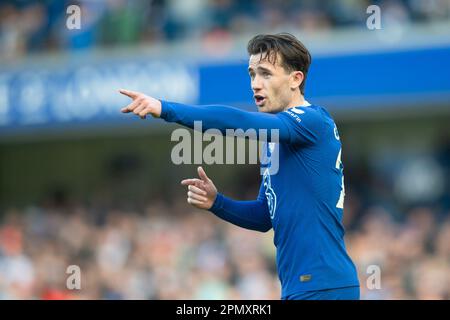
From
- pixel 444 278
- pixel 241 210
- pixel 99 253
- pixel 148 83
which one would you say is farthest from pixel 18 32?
pixel 241 210

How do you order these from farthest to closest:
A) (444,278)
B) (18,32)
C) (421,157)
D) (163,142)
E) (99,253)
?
(163,142) < (18,32) < (421,157) < (99,253) < (444,278)

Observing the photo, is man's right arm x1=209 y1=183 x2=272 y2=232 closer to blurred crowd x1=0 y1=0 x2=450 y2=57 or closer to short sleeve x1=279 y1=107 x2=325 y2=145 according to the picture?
short sleeve x1=279 y1=107 x2=325 y2=145

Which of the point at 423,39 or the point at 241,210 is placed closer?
the point at 241,210

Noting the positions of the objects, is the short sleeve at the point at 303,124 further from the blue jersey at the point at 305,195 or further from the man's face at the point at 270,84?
the man's face at the point at 270,84

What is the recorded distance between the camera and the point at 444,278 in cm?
1049

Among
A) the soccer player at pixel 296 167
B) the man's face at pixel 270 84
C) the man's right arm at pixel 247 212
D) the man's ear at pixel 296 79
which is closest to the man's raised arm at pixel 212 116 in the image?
the soccer player at pixel 296 167

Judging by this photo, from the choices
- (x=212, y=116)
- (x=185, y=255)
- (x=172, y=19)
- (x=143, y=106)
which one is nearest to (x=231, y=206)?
(x=212, y=116)

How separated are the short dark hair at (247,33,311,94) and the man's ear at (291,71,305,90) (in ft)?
0.08

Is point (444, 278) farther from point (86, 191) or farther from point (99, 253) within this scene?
point (86, 191)

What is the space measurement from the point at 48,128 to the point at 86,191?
2.64m

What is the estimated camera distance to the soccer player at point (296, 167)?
518cm

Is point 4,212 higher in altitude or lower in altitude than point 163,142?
lower

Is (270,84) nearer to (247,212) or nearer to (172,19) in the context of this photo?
(247,212)

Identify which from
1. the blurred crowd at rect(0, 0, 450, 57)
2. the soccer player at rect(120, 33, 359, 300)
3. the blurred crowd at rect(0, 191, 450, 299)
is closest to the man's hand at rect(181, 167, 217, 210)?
the soccer player at rect(120, 33, 359, 300)
